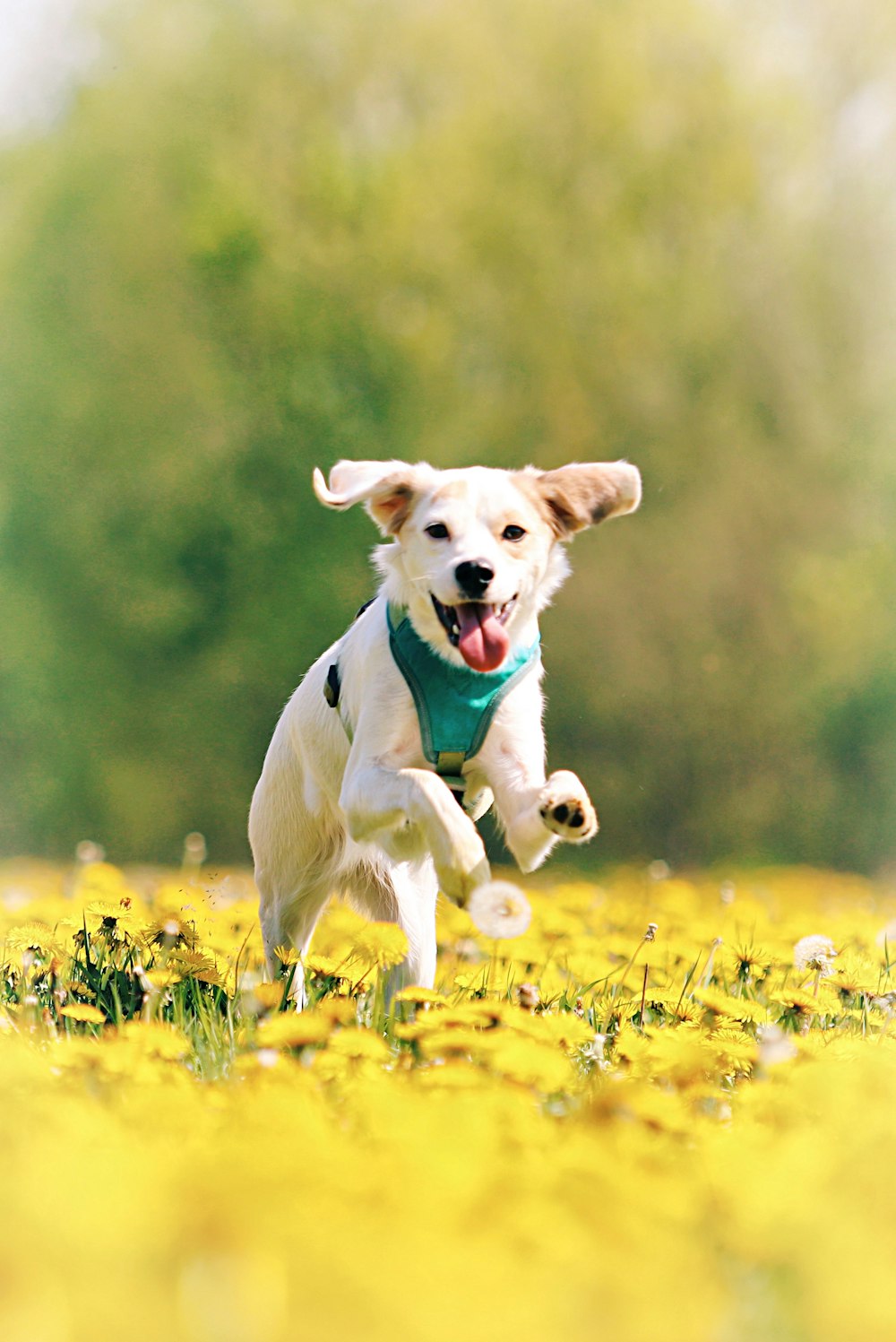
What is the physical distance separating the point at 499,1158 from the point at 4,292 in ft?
6.94

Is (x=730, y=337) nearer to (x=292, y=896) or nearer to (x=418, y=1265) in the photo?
(x=292, y=896)

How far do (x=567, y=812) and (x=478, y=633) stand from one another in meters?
0.34

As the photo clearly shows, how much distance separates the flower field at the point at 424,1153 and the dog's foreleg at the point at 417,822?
0.15 m

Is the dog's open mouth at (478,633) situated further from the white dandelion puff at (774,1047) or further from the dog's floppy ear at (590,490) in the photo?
the white dandelion puff at (774,1047)

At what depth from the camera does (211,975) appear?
7.27 feet

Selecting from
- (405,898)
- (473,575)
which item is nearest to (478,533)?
(473,575)

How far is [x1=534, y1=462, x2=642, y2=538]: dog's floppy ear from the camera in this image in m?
2.42

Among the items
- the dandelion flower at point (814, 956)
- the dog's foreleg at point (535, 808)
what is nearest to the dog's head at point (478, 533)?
the dog's foreleg at point (535, 808)

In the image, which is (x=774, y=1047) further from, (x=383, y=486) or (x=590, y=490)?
(x=383, y=486)

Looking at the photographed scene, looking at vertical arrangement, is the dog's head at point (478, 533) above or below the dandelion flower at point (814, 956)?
above

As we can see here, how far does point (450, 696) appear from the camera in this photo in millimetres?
2377

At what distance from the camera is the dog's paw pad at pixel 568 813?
6.98 ft

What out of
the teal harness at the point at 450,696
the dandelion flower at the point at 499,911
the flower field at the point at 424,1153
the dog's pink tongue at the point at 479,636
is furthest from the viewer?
the teal harness at the point at 450,696

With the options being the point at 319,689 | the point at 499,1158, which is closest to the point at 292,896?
the point at 319,689
